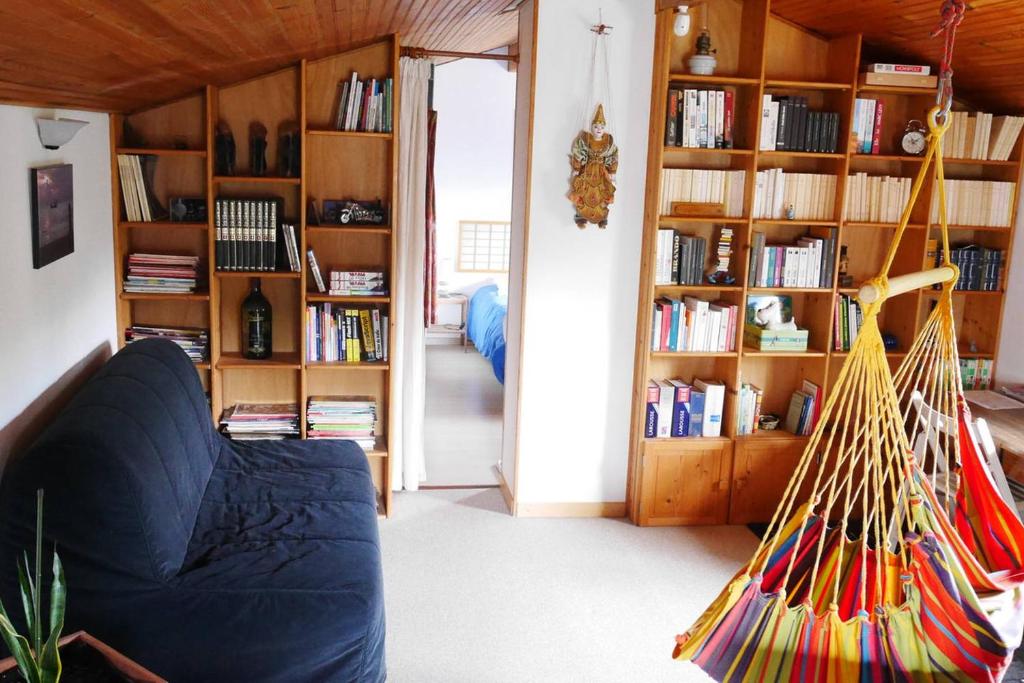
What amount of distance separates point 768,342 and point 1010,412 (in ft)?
3.69

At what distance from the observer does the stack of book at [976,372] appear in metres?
4.91

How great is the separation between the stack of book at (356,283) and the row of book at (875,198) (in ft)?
7.62

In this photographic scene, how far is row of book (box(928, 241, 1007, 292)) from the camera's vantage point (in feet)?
15.7

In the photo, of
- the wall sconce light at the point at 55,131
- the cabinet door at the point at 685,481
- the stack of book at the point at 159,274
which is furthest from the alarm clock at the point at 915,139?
the wall sconce light at the point at 55,131

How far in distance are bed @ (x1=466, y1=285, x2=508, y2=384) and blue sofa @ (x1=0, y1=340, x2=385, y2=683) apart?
13.3ft

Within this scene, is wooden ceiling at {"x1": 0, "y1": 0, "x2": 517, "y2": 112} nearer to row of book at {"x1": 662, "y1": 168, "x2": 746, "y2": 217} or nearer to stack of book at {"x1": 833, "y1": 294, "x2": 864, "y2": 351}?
row of book at {"x1": 662, "y1": 168, "x2": 746, "y2": 217}

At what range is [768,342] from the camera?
4695mm

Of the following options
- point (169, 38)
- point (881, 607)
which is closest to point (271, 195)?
point (169, 38)

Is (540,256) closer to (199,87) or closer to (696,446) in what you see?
(696,446)

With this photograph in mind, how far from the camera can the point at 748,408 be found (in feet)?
15.6

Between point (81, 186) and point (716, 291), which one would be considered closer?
point (81, 186)

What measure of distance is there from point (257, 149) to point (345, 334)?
96 cm

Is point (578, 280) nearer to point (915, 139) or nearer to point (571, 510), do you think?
point (571, 510)

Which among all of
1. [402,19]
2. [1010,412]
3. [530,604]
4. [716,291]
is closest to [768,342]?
[716,291]
